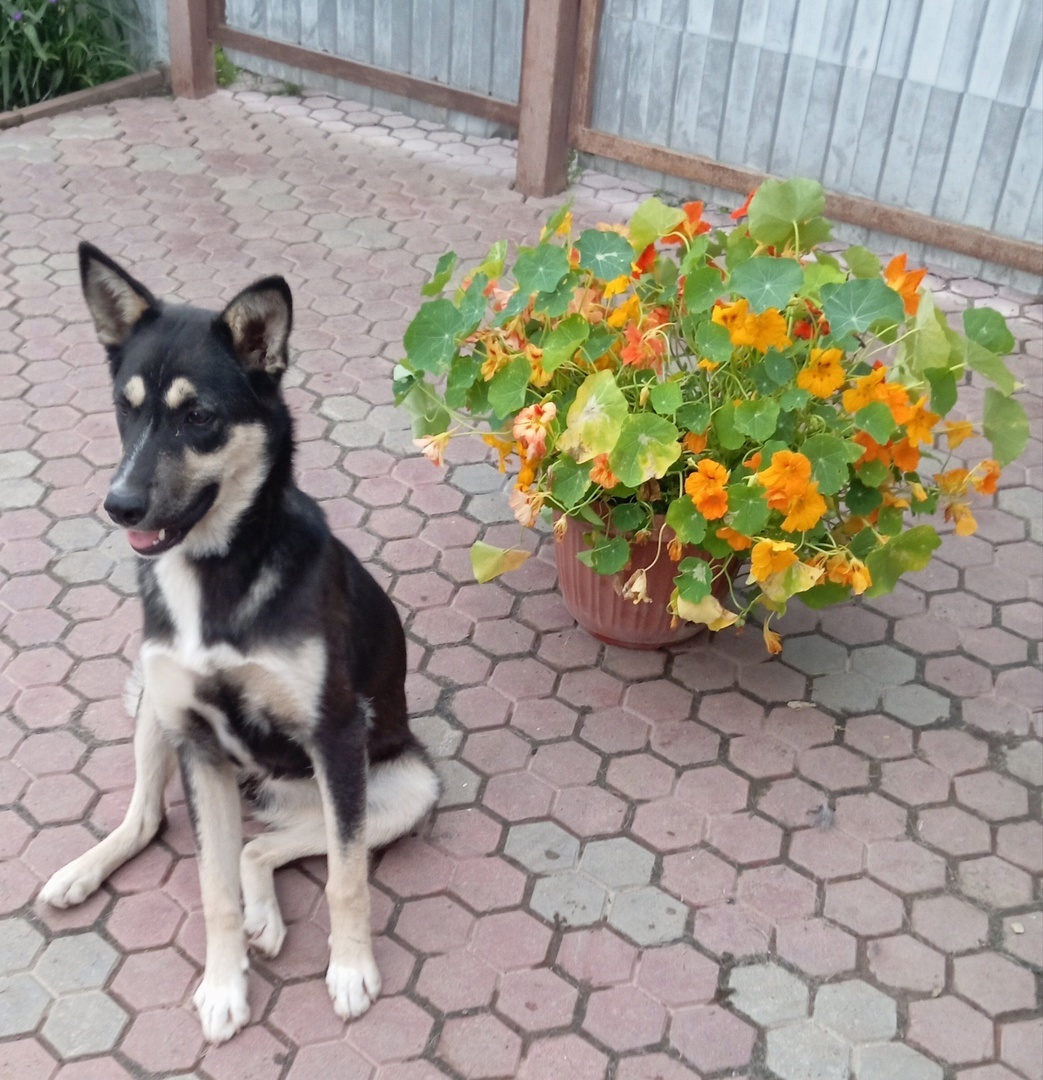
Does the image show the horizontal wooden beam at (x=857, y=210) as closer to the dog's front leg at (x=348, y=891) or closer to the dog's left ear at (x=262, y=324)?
the dog's left ear at (x=262, y=324)

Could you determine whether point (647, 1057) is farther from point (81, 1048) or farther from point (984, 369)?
point (984, 369)

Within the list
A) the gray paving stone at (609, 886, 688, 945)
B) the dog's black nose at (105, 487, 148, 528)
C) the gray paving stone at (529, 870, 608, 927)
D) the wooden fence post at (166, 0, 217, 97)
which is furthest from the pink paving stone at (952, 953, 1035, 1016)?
the wooden fence post at (166, 0, 217, 97)

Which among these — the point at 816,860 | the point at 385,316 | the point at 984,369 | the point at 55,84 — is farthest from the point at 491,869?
the point at 55,84

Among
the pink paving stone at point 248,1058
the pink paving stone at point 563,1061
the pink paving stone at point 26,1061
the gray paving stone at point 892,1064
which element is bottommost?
the pink paving stone at point 26,1061

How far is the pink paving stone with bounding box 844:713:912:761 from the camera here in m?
4.03

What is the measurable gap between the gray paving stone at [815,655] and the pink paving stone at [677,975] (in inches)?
52.1

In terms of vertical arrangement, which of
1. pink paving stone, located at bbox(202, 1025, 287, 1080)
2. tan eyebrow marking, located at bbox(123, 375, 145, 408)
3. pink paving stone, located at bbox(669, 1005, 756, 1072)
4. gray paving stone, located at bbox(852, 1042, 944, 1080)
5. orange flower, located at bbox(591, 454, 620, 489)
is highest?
tan eyebrow marking, located at bbox(123, 375, 145, 408)

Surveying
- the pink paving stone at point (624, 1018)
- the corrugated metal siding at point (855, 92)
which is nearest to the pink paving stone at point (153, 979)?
the pink paving stone at point (624, 1018)

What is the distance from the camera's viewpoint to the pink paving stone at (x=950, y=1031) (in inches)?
124

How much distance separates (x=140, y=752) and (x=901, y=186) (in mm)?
5446

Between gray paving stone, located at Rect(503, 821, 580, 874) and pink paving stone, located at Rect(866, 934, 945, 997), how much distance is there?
914 mm

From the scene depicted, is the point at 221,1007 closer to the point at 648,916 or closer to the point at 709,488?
the point at 648,916

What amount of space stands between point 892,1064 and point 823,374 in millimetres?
1919

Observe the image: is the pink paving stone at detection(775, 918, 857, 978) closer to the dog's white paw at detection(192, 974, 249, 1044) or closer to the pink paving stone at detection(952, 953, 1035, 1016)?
the pink paving stone at detection(952, 953, 1035, 1016)
